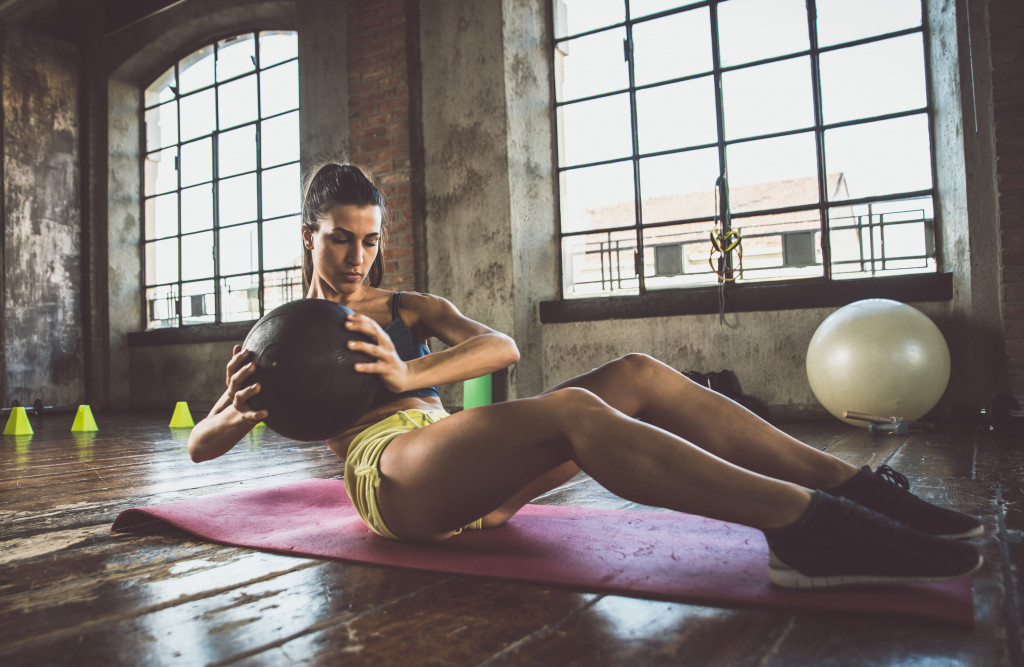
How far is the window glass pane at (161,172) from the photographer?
7.50 metres

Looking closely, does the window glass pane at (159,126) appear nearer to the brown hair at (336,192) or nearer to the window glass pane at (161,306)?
the window glass pane at (161,306)

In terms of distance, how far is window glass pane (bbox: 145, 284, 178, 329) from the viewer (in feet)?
24.2

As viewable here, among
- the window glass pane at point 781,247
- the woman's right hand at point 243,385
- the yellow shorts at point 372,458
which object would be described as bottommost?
the yellow shorts at point 372,458

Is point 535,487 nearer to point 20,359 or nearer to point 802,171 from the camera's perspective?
point 802,171

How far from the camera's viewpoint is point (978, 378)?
380 centimetres

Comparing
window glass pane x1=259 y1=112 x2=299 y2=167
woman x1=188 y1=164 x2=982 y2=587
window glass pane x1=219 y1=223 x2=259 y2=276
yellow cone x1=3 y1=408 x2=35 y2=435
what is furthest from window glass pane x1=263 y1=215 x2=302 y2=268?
woman x1=188 y1=164 x2=982 y2=587

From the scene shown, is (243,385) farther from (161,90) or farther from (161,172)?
(161,90)

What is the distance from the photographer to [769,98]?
4.59 metres

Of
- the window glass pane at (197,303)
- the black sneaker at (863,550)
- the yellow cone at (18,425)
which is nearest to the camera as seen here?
the black sneaker at (863,550)

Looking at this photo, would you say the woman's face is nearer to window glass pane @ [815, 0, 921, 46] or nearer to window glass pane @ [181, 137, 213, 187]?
window glass pane @ [815, 0, 921, 46]


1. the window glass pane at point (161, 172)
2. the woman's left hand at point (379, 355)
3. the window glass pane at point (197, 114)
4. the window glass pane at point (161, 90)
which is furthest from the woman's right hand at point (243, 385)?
the window glass pane at point (161, 90)

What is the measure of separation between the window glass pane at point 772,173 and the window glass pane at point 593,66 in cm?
103

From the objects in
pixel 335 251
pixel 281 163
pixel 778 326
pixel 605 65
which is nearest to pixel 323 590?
pixel 335 251

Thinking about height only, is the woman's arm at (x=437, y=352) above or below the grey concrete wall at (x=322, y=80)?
below
